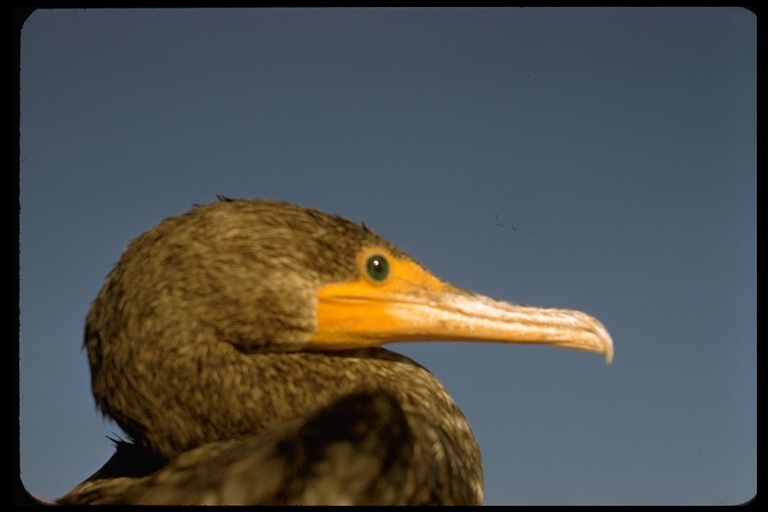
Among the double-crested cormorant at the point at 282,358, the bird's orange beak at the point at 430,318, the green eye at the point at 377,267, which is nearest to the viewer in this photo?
the double-crested cormorant at the point at 282,358

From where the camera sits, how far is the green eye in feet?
12.6

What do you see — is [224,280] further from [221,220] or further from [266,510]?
[266,510]

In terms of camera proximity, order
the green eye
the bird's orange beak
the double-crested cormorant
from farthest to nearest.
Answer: the green eye
the bird's orange beak
the double-crested cormorant

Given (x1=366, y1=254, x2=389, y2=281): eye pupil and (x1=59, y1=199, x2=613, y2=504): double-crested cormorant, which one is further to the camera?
(x1=366, y1=254, x2=389, y2=281): eye pupil

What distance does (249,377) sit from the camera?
3.45 m

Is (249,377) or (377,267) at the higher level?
(377,267)

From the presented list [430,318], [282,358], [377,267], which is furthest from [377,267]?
[282,358]

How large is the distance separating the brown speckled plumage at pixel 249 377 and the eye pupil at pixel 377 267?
89 mm

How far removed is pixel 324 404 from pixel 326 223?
0.84 meters

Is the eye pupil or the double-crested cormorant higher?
the eye pupil

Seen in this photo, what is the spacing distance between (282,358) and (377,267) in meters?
0.65

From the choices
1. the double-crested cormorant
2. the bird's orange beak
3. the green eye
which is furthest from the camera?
the green eye

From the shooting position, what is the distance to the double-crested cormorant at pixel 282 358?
3055mm

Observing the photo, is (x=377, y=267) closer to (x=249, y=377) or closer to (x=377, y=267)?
(x=377, y=267)
